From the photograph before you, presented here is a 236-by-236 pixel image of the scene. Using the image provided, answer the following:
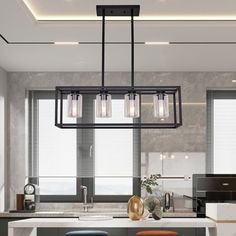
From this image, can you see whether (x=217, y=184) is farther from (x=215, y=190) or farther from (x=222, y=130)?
(x=222, y=130)

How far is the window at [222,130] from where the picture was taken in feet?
24.2

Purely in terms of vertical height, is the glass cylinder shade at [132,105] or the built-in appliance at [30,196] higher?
the glass cylinder shade at [132,105]

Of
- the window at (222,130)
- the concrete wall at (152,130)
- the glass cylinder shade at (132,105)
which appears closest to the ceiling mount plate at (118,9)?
the glass cylinder shade at (132,105)

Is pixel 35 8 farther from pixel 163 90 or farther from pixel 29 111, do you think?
pixel 29 111

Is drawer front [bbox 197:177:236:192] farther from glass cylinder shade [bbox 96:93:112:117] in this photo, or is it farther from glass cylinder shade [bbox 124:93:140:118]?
glass cylinder shade [bbox 96:93:112:117]

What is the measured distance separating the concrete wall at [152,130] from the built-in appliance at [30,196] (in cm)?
19

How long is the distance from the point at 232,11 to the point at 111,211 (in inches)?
119

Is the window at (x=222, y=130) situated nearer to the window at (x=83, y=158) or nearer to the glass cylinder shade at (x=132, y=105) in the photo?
the window at (x=83, y=158)

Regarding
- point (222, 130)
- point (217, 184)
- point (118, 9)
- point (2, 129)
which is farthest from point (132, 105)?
point (222, 130)

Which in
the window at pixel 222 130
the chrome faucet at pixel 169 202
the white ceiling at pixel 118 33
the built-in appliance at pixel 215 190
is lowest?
the chrome faucet at pixel 169 202

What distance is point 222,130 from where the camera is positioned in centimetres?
744

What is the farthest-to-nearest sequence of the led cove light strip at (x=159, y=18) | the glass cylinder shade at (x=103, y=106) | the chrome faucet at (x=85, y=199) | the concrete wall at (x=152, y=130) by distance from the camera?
the concrete wall at (x=152, y=130)
the chrome faucet at (x=85, y=199)
the led cove light strip at (x=159, y=18)
the glass cylinder shade at (x=103, y=106)

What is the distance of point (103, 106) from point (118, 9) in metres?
0.77

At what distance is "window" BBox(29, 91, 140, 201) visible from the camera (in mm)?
7336
